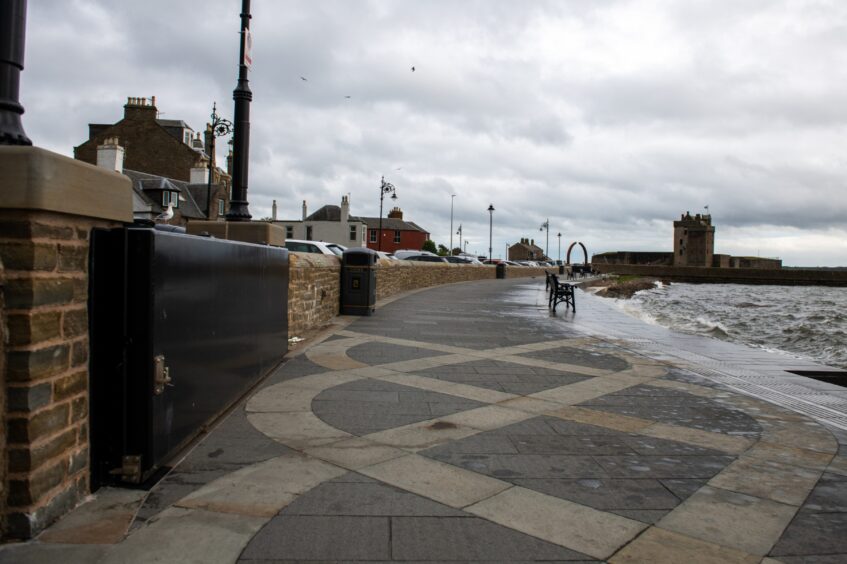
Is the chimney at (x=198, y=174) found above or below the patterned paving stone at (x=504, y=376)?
above

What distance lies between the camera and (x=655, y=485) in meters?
3.70

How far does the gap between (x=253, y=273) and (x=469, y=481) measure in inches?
128

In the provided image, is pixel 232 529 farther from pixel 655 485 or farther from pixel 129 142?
pixel 129 142

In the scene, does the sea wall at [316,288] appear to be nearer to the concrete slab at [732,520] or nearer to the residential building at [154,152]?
the concrete slab at [732,520]

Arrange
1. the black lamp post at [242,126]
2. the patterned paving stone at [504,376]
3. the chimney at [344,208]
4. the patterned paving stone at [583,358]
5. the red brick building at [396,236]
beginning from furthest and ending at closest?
the red brick building at [396,236]
the chimney at [344,208]
the patterned paving stone at [583,358]
the black lamp post at [242,126]
the patterned paving stone at [504,376]

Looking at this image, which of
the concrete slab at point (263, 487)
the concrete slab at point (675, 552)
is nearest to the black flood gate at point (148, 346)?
the concrete slab at point (263, 487)

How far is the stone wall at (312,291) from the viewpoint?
9312 millimetres

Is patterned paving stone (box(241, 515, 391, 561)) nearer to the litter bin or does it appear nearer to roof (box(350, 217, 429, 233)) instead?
the litter bin

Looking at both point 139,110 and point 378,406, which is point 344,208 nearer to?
point 139,110

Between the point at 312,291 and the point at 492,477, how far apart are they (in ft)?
24.3

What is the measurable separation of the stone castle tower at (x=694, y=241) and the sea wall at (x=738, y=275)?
16047 millimetres

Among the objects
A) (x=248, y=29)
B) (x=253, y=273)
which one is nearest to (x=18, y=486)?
(x=253, y=273)

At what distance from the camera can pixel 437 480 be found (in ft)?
12.1

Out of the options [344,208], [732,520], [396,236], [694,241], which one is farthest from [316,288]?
[694,241]
